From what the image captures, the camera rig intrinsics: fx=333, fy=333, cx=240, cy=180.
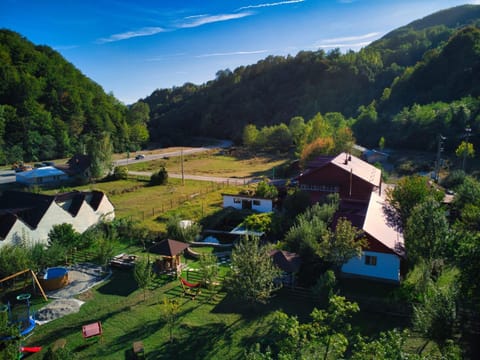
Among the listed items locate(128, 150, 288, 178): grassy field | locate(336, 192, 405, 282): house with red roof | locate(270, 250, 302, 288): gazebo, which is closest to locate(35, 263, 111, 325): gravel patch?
locate(270, 250, 302, 288): gazebo

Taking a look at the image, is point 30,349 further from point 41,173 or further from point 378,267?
point 41,173

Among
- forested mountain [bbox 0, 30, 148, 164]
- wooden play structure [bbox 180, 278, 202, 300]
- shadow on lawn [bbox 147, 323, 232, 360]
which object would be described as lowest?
shadow on lawn [bbox 147, 323, 232, 360]

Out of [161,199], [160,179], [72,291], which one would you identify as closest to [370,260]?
[72,291]

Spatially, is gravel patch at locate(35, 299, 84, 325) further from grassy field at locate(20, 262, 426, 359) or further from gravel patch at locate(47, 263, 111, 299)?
gravel patch at locate(47, 263, 111, 299)

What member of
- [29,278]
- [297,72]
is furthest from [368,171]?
[297,72]

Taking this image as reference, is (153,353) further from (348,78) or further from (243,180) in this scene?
(348,78)
